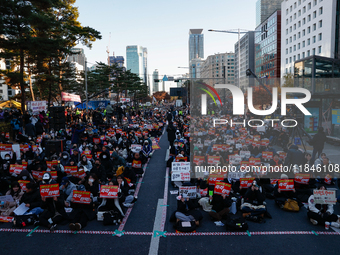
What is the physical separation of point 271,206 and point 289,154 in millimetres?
3698

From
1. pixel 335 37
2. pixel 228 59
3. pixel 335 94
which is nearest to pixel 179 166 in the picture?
pixel 335 94

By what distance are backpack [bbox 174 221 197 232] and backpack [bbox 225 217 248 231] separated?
3.39 feet

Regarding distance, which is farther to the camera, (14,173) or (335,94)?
(335,94)

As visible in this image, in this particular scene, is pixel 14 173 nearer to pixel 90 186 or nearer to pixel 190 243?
pixel 90 186

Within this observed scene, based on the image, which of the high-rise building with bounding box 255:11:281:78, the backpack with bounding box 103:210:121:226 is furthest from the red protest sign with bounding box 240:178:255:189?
the high-rise building with bounding box 255:11:281:78

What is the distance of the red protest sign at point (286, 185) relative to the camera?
9898 mm

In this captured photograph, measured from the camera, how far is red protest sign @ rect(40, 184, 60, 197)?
28.1 ft

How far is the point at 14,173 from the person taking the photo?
11734mm

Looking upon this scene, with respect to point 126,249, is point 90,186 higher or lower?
higher

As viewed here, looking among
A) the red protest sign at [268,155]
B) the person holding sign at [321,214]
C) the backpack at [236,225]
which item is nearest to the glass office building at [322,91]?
the red protest sign at [268,155]

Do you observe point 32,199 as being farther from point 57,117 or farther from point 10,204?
point 57,117

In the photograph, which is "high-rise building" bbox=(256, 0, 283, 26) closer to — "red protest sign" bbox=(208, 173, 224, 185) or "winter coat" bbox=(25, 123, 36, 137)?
"winter coat" bbox=(25, 123, 36, 137)

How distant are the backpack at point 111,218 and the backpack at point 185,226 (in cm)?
193

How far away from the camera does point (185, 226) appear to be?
8.00 meters
